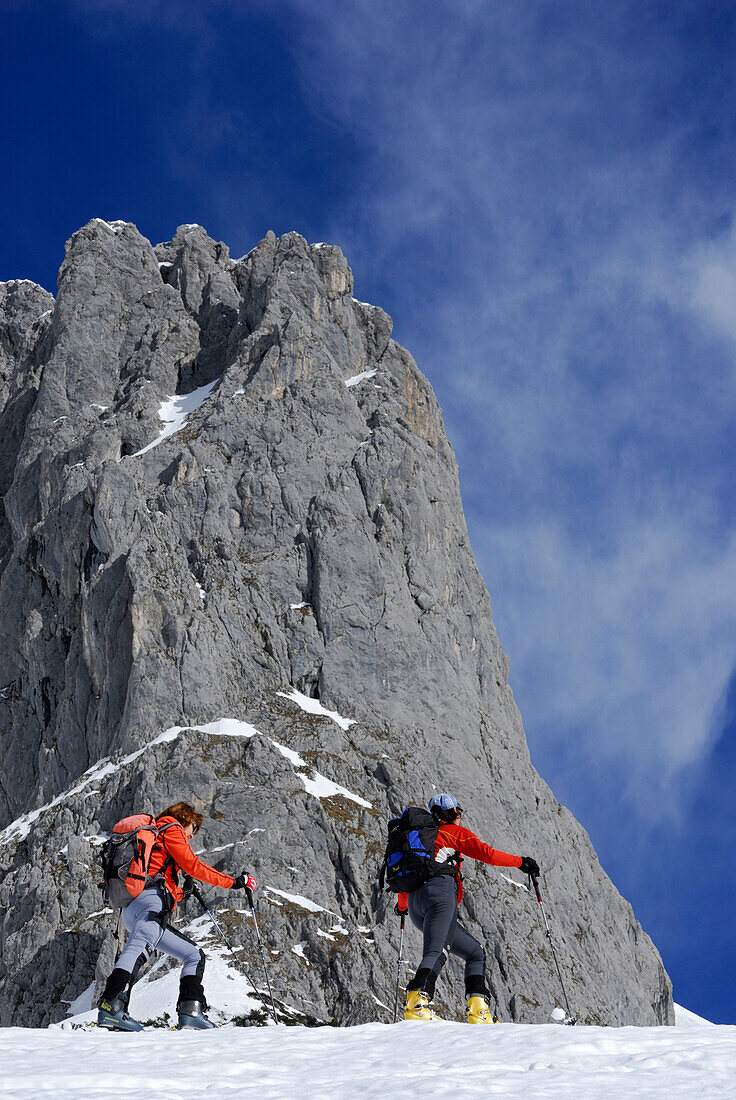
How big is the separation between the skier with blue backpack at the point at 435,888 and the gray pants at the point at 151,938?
253 centimetres

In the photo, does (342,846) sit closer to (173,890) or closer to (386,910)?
(386,910)

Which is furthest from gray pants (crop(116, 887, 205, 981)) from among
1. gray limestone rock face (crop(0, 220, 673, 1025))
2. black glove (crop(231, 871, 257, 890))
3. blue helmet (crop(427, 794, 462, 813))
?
gray limestone rock face (crop(0, 220, 673, 1025))

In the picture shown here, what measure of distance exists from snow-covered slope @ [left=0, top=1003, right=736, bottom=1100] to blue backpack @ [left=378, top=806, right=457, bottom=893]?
1987 millimetres

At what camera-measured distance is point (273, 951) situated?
43.2 meters

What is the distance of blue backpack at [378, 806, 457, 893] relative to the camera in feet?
39.2

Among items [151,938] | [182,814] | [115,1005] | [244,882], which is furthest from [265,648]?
[115,1005]

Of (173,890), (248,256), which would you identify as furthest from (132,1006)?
(248,256)

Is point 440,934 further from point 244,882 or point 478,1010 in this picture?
point 244,882

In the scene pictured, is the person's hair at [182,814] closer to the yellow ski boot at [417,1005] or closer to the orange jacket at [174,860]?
the orange jacket at [174,860]

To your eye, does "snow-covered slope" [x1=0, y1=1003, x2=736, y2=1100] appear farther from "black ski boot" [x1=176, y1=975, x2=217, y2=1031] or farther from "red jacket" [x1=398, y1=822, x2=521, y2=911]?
"red jacket" [x1=398, y1=822, x2=521, y2=911]

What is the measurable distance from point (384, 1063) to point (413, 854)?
395cm

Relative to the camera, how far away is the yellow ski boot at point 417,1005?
37.1 ft

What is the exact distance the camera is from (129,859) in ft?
37.8

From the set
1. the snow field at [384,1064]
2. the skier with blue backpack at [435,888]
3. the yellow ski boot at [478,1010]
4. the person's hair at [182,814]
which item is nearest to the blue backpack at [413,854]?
the skier with blue backpack at [435,888]
